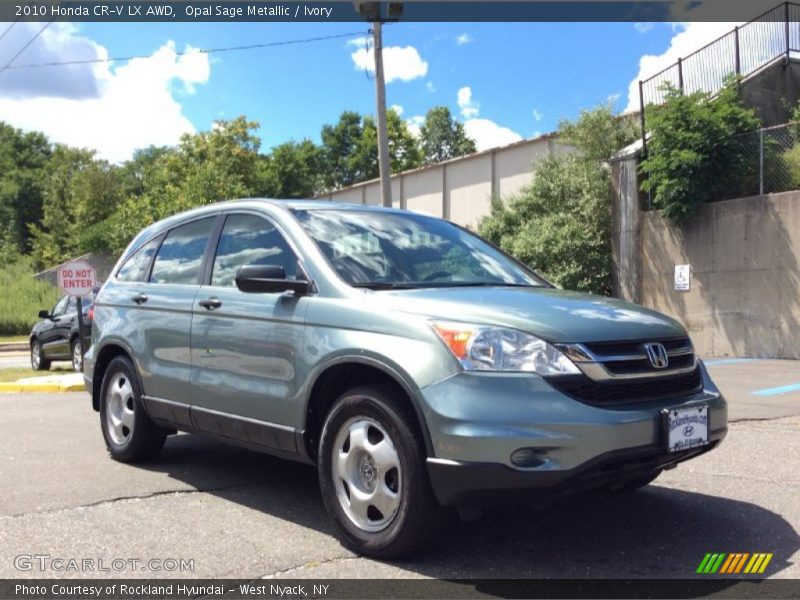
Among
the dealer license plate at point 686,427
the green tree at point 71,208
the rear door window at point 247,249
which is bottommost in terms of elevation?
the dealer license plate at point 686,427

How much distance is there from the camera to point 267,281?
428cm

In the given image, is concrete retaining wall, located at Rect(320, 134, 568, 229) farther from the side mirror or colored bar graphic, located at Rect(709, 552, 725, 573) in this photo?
colored bar graphic, located at Rect(709, 552, 725, 573)

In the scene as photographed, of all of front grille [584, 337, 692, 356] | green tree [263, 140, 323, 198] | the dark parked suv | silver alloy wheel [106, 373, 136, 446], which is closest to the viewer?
front grille [584, 337, 692, 356]

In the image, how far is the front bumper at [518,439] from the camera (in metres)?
3.38

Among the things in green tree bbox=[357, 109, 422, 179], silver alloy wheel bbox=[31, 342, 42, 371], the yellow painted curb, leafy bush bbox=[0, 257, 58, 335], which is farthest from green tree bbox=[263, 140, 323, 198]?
the yellow painted curb

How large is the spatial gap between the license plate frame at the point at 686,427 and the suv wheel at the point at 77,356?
13589 mm

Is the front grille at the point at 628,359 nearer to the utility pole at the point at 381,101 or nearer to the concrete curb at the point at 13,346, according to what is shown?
the utility pole at the point at 381,101

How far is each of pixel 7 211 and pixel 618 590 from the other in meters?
70.1

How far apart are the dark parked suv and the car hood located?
491 inches

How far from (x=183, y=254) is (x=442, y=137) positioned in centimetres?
6228

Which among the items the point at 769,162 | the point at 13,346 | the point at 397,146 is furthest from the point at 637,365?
the point at 397,146

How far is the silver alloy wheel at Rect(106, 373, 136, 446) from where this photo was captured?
19.5ft

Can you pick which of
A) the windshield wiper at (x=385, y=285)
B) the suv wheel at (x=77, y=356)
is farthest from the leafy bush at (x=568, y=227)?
the windshield wiper at (x=385, y=285)

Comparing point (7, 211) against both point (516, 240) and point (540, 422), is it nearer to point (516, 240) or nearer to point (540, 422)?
point (516, 240)
